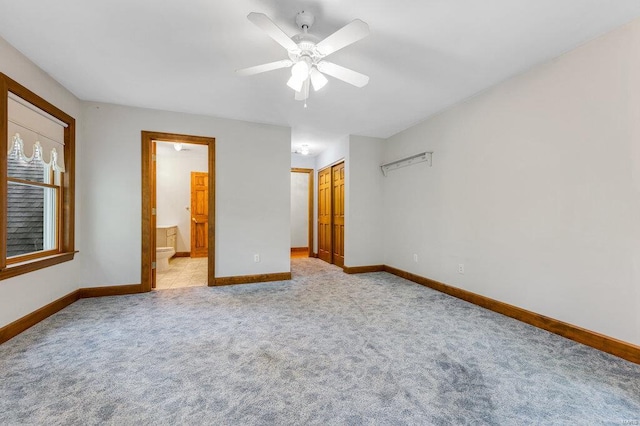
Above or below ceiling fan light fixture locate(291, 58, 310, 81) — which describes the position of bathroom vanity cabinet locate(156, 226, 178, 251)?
below

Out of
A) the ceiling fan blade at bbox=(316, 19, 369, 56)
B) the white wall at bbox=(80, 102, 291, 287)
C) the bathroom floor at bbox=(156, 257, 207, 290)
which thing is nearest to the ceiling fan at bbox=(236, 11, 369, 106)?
the ceiling fan blade at bbox=(316, 19, 369, 56)

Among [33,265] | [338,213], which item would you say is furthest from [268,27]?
[338,213]

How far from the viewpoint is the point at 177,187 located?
643cm

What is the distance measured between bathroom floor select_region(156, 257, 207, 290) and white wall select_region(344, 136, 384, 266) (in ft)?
8.06

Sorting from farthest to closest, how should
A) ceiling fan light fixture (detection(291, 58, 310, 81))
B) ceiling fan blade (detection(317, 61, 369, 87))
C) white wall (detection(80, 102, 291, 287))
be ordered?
white wall (detection(80, 102, 291, 287)), ceiling fan blade (detection(317, 61, 369, 87)), ceiling fan light fixture (detection(291, 58, 310, 81))

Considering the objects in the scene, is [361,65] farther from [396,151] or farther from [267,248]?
[267,248]

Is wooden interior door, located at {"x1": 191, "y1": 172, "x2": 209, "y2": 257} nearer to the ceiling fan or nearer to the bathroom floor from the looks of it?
the bathroom floor

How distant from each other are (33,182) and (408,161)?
14.7 feet

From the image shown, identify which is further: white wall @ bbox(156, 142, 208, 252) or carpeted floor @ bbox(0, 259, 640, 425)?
white wall @ bbox(156, 142, 208, 252)

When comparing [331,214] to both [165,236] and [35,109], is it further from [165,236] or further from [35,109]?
[35,109]

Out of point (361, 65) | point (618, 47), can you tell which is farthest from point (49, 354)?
point (618, 47)

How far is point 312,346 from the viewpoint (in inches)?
83.3

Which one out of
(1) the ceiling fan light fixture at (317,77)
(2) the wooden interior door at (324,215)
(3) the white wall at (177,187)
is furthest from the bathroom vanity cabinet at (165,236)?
(1) the ceiling fan light fixture at (317,77)

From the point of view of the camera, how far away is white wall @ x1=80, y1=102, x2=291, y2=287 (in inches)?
133
